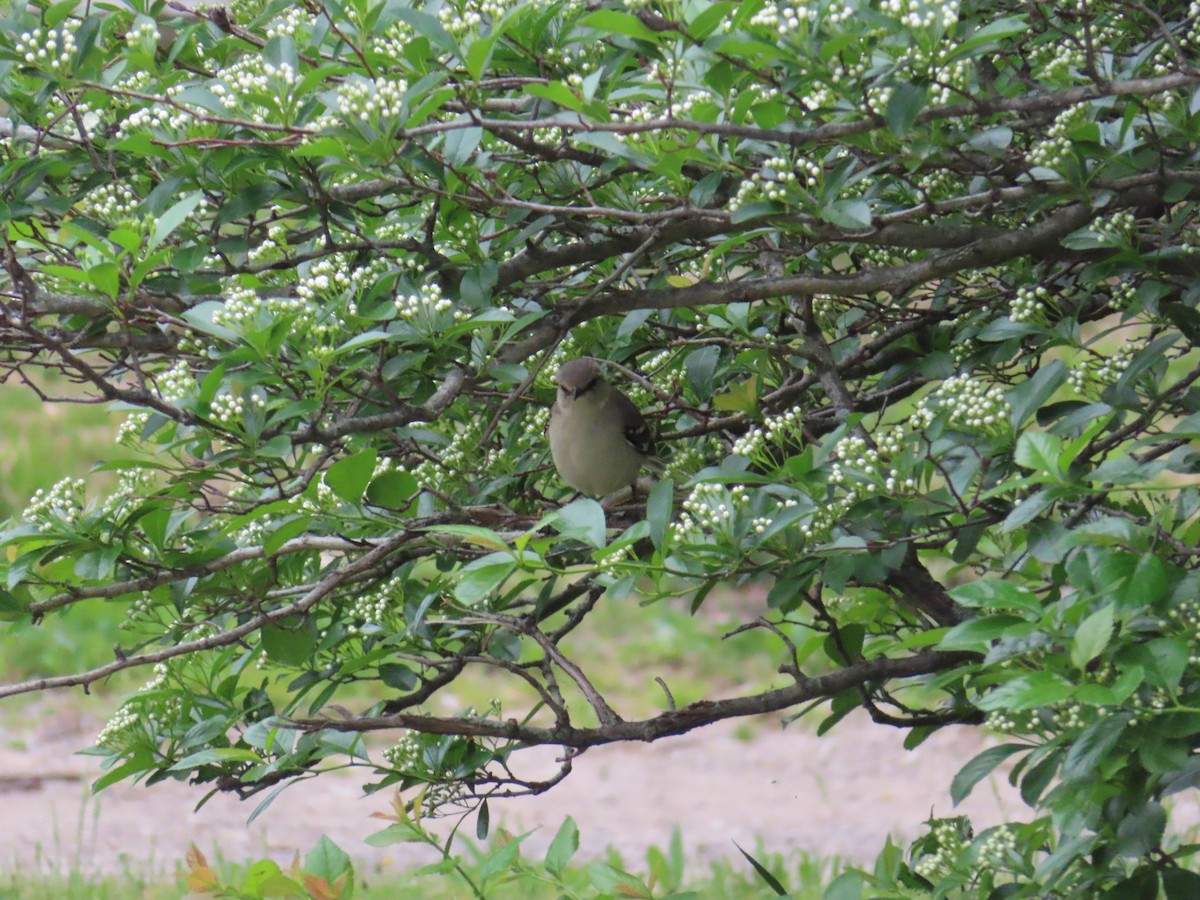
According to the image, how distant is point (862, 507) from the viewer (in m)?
2.32

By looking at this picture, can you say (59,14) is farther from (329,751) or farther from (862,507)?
(862,507)

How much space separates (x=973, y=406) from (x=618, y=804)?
217 inches

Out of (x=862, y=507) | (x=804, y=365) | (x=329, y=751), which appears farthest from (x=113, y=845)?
(x=862, y=507)

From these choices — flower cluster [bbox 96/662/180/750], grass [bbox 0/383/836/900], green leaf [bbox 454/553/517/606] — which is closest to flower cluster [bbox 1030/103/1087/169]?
green leaf [bbox 454/553/517/606]

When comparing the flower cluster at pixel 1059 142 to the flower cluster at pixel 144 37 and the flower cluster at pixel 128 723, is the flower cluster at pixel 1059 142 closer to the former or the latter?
the flower cluster at pixel 144 37

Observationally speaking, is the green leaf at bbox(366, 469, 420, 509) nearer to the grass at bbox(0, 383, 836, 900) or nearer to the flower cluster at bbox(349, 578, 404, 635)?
the flower cluster at bbox(349, 578, 404, 635)

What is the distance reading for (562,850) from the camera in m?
2.67

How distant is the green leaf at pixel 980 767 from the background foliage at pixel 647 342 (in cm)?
2

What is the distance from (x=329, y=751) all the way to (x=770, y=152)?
1.49 m

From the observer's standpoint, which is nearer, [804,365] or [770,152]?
[770,152]

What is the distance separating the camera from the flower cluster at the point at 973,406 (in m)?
2.20

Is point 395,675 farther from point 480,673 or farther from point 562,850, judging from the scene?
point 480,673

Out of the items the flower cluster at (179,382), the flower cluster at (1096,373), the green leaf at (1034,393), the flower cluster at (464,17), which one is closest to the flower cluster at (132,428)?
the flower cluster at (179,382)

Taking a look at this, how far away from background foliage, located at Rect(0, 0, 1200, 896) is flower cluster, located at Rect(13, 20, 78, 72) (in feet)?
0.06
